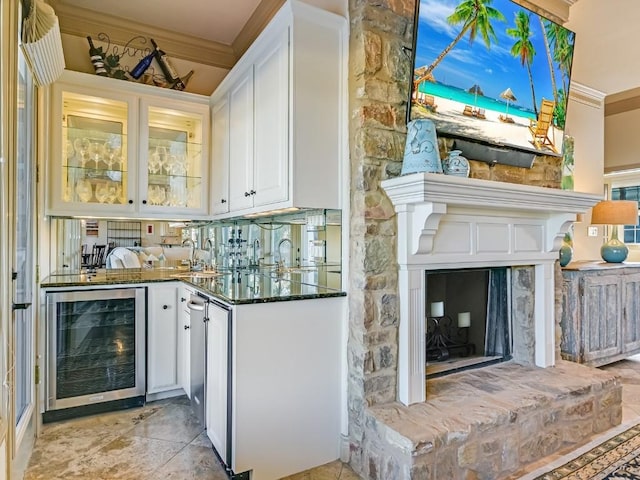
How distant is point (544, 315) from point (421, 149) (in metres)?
1.47

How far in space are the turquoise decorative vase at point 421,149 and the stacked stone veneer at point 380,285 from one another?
4.1 inches

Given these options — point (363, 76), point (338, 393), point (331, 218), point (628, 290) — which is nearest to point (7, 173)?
point (331, 218)

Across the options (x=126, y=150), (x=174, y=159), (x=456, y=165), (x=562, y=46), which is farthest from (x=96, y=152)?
(x=562, y=46)

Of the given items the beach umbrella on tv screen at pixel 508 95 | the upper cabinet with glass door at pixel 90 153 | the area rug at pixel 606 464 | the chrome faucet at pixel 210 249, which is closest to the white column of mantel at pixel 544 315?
the area rug at pixel 606 464

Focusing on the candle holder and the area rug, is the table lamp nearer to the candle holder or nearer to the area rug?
the area rug

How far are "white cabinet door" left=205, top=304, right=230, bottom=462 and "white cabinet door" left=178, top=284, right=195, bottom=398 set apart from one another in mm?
546

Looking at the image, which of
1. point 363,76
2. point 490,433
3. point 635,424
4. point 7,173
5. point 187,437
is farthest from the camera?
point 635,424

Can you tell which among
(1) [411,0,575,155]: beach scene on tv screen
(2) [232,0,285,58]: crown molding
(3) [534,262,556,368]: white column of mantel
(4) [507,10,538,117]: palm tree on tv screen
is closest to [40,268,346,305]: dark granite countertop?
(1) [411,0,575,155]: beach scene on tv screen

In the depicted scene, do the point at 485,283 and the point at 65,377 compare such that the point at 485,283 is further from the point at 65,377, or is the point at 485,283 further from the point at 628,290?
the point at 65,377

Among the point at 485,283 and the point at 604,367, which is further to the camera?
the point at 604,367

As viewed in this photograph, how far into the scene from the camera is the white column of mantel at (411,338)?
6.40 ft

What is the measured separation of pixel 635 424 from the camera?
2408 millimetres

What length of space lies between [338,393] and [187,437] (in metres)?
0.97

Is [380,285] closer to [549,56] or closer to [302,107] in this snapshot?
[302,107]
